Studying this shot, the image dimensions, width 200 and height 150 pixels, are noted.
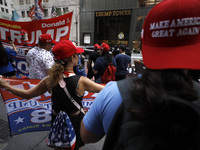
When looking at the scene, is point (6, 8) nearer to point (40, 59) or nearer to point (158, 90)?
point (40, 59)

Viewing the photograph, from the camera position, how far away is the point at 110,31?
99.0ft

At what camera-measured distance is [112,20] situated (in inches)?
1133

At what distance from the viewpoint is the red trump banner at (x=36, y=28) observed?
11.0 ft

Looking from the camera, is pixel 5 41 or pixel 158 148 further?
pixel 5 41

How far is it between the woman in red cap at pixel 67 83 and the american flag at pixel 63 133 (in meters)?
0.09

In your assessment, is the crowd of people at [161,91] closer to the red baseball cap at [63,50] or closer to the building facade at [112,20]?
the red baseball cap at [63,50]

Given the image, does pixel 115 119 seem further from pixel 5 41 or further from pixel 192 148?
pixel 5 41

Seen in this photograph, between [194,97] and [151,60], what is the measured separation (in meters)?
0.25

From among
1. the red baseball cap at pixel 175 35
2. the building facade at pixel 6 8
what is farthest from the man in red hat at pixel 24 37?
the building facade at pixel 6 8

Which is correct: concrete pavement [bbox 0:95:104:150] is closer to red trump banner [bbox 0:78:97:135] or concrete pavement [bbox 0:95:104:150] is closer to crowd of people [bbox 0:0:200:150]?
red trump banner [bbox 0:78:97:135]

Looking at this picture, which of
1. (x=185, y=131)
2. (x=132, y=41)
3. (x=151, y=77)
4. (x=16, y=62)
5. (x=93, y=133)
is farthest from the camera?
(x=132, y=41)

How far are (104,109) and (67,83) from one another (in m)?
0.86

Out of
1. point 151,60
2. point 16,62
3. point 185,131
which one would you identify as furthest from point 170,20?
point 16,62

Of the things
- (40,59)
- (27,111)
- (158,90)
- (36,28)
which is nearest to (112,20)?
(36,28)
